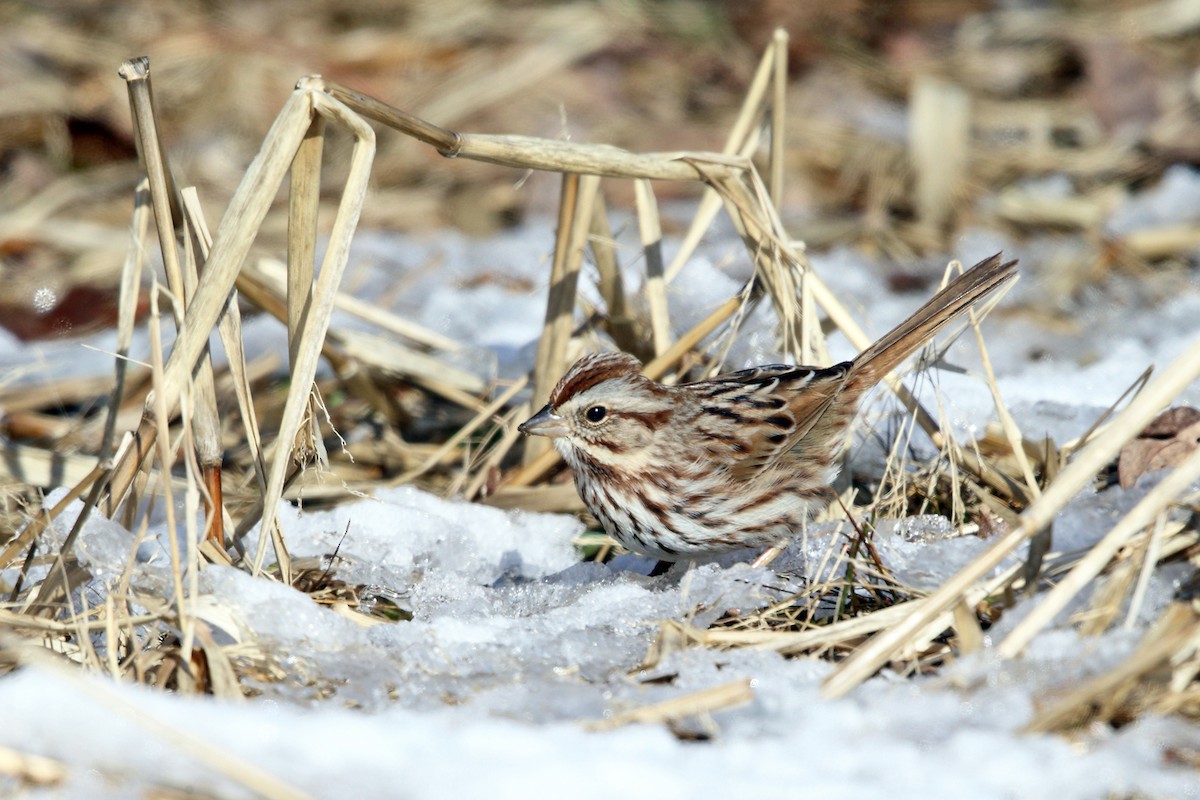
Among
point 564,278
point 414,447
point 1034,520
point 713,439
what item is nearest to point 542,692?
point 1034,520

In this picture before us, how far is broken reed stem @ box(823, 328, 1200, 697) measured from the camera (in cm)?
231

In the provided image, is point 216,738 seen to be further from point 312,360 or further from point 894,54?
point 894,54

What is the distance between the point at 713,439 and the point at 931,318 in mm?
748

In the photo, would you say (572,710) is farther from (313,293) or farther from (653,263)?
(653,263)

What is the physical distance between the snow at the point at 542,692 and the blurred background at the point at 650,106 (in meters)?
3.27

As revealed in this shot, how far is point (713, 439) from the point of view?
12.4 ft

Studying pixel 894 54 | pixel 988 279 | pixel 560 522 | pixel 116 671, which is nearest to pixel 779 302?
pixel 988 279

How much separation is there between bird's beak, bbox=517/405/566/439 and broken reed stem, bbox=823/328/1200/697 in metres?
1.57

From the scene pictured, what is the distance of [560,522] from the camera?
3.94 metres

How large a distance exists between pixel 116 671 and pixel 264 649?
0.29 metres

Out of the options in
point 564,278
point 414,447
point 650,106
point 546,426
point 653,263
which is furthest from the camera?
point 650,106

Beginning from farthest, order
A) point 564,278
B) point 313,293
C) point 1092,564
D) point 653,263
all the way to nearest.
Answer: point 653,263
point 564,278
point 313,293
point 1092,564

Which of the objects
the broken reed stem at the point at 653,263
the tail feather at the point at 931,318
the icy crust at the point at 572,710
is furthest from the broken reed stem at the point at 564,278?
the icy crust at the point at 572,710

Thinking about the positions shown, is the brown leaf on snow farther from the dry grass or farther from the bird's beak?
the bird's beak
